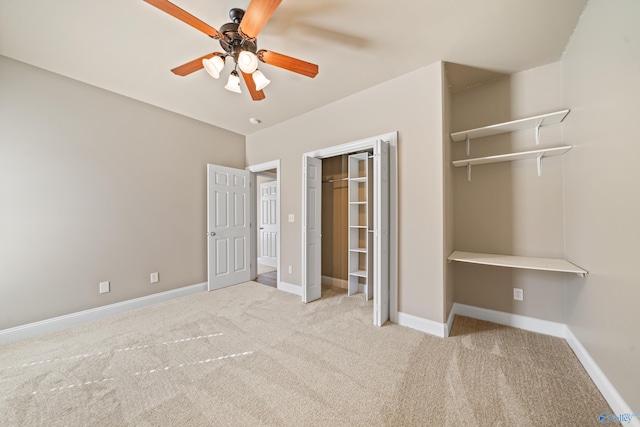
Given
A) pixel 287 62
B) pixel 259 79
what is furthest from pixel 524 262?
pixel 259 79

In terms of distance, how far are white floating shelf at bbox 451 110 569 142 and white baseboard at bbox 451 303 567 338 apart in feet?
6.57

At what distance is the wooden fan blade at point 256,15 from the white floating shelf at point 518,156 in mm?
2301

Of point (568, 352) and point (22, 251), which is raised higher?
point (22, 251)

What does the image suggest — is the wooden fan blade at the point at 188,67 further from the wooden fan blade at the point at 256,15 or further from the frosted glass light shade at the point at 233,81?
the wooden fan blade at the point at 256,15

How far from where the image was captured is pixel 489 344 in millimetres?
2205

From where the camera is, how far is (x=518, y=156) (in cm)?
238

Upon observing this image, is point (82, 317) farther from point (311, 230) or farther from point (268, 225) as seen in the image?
point (268, 225)

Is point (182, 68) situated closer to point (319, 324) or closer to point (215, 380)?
point (215, 380)

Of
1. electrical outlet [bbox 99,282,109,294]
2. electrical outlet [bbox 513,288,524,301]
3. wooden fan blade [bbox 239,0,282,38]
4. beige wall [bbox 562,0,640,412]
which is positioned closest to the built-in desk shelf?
beige wall [bbox 562,0,640,412]

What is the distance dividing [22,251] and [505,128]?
5169mm

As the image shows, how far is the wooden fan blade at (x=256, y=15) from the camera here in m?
1.35

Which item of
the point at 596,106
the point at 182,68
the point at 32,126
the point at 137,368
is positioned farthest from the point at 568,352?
the point at 32,126

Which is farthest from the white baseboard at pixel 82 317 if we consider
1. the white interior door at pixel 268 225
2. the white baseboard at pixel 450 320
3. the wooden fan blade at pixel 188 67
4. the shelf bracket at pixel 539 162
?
the shelf bracket at pixel 539 162

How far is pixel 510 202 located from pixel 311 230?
2412mm
